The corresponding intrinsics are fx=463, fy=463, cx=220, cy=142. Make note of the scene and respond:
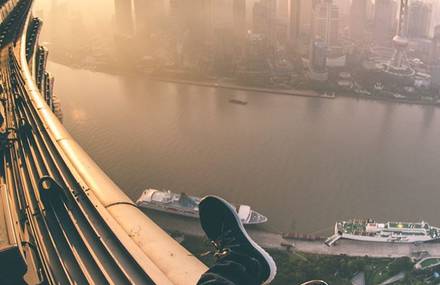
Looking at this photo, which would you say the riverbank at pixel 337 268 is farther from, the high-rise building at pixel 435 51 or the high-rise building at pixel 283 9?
the high-rise building at pixel 283 9

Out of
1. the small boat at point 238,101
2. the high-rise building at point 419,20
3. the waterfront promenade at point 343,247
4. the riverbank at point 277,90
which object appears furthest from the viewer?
the high-rise building at point 419,20

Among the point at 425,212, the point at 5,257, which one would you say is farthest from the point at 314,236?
the point at 5,257

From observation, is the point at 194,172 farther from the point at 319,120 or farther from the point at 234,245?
the point at 234,245

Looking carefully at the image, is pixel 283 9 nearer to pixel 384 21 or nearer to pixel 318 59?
pixel 384 21

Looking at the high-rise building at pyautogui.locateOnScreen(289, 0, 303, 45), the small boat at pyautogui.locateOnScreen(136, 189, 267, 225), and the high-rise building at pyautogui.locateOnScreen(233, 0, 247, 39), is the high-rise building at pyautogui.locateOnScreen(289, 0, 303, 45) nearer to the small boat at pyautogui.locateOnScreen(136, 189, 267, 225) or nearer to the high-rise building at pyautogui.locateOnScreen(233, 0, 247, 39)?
the high-rise building at pyautogui.locateOnScreen(233, 0, 247, 39)

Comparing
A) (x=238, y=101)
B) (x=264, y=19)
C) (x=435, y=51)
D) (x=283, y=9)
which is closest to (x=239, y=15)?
(x=264, y=19)

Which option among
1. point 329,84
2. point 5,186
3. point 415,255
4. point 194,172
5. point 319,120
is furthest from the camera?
point 329,84

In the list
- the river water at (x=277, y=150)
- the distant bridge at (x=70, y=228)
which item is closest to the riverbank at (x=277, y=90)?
the river water at (x=277, y=150)
